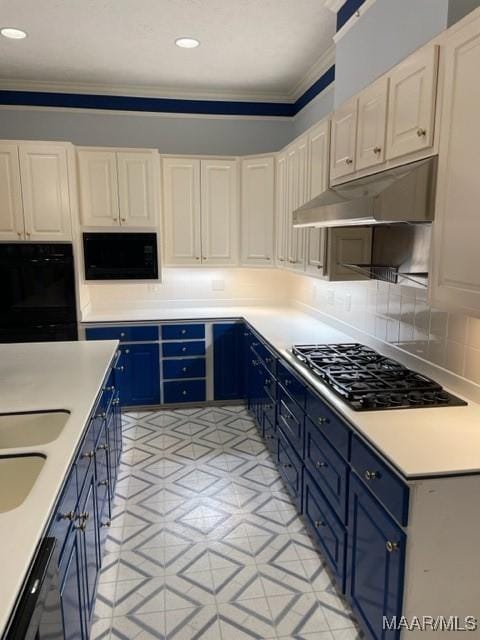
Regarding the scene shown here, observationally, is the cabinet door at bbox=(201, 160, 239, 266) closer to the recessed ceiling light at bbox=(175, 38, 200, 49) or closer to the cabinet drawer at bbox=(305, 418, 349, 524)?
the recessed ceiling light at bbox=(175, 38, 200, 49)

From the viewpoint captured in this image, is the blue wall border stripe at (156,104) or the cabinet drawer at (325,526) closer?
the cabinet drawer at (325,526)

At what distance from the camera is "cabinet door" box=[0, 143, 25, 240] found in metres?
3.65

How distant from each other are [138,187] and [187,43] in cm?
122

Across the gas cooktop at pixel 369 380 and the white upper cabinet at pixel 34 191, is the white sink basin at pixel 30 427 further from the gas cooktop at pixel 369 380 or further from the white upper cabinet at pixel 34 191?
the white upper cabinet at pixel 34 191

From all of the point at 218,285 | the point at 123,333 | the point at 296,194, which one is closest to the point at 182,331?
the point at 123,333

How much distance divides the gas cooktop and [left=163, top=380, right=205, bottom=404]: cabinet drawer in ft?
5.30

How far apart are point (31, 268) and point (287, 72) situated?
2.66 metres

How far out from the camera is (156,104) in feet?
13.7

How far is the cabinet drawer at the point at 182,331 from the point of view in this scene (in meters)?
4.04

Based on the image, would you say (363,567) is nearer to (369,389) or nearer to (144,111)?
(369,389)

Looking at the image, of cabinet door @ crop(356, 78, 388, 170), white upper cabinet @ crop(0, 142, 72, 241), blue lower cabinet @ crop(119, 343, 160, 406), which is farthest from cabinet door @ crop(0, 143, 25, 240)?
cabinet door @ crop(356, 78, 388, 170)

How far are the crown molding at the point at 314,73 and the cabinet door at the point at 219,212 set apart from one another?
0.85 m

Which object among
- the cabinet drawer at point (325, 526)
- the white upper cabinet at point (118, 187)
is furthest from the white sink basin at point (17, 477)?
the white upper cabinet at point (118, 187)

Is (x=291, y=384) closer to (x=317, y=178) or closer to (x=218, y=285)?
(x=317, y=178)
